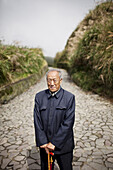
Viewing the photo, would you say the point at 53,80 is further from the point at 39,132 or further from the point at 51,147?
Result: the point at 51,147

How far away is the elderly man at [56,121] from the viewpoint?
161 centimetres

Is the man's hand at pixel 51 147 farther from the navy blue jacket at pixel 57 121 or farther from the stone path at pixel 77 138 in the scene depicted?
the stone path at pixel 77 138

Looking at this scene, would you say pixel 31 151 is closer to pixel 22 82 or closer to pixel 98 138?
pixel 98 138

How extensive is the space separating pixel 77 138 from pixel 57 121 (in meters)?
1.95

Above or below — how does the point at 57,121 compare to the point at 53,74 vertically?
below

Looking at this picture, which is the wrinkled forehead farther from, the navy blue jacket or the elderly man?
the navy blue jacket

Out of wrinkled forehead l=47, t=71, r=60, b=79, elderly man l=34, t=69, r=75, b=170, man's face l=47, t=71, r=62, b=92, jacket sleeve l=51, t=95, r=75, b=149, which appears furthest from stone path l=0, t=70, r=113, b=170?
wrinkled forehead l=47, t=71, r=60, b=79

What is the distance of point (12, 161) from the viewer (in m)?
2.58

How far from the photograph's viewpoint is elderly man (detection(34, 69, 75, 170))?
1.61 metres

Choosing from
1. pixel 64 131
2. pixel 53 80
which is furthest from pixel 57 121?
pixel 53 80

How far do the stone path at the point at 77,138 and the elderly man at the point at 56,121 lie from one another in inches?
41.0

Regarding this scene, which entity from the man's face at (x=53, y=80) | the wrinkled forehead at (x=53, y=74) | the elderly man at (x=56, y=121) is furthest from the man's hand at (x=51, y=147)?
the wrinkled forehead at (x=53, y=74)

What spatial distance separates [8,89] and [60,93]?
4.99 m

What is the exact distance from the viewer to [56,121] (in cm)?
167
